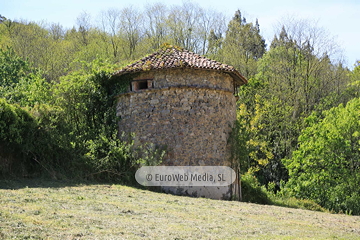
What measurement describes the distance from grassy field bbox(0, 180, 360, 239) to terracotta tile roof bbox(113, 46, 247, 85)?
492 centimetres

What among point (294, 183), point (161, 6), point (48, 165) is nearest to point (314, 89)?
point (294, 183)

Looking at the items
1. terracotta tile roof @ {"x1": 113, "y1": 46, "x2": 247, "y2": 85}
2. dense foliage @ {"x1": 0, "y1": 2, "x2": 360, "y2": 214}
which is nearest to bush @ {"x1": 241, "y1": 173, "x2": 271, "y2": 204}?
Result: dense foliage @ {"x1": 0, "y1": 2, "x2": 360, "y2": 214}

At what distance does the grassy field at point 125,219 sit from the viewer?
23.5ft

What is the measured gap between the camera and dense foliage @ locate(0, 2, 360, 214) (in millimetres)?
15438

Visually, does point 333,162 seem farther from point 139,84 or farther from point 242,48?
point 242,48

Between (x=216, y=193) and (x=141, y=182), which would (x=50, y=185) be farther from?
(x=216, y=193)

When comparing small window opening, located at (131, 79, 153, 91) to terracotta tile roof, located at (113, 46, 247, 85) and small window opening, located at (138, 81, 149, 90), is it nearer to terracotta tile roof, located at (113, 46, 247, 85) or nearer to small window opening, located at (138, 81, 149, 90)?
small window opening, located at (138, 81, 149, 90)

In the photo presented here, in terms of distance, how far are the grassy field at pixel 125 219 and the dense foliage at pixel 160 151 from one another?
2528 millimetres

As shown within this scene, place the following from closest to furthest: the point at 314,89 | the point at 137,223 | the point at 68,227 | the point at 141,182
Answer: the point at 68,227 → the point at 137,223 → the point at 141,182 → the point at 314,89

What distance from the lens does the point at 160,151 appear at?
15.5 meters

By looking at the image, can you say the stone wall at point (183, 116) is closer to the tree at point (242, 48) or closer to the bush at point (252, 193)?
the bush at point (252, 193)

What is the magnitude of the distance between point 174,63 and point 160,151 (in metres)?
3.20

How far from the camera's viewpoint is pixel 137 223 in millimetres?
8320

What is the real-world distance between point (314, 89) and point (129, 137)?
17705mm
